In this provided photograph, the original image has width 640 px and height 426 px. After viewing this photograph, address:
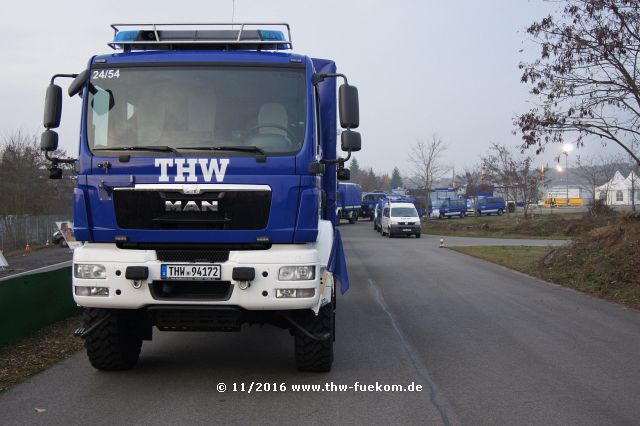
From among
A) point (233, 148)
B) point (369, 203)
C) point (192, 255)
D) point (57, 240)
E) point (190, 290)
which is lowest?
point (57, 240)

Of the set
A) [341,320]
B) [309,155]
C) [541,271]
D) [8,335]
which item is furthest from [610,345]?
[541,271]

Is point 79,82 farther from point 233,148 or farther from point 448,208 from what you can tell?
point 448,208

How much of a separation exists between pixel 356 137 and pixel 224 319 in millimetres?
2228

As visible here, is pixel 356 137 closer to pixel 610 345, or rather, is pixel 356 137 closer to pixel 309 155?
pixel 309 155

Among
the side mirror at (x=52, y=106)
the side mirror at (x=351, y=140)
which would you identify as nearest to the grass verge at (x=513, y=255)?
the side mirror at (x=351, y=140)

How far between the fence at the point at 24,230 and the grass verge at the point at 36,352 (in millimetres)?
25407

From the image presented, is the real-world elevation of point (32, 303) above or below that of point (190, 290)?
below

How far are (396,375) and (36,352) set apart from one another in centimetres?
422

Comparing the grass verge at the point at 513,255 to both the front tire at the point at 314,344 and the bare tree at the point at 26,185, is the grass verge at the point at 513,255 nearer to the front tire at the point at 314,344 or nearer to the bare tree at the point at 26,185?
the front tire at the point at 314,344

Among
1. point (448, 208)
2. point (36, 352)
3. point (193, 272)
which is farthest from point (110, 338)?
point (448, 208)

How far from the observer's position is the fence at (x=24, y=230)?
3148cm

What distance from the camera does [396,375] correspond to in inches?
248

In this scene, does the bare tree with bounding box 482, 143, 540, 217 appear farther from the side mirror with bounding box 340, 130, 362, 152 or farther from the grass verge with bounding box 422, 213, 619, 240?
the side mirror with bounding box 340, 130, 362, 152

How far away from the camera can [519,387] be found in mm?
5887
